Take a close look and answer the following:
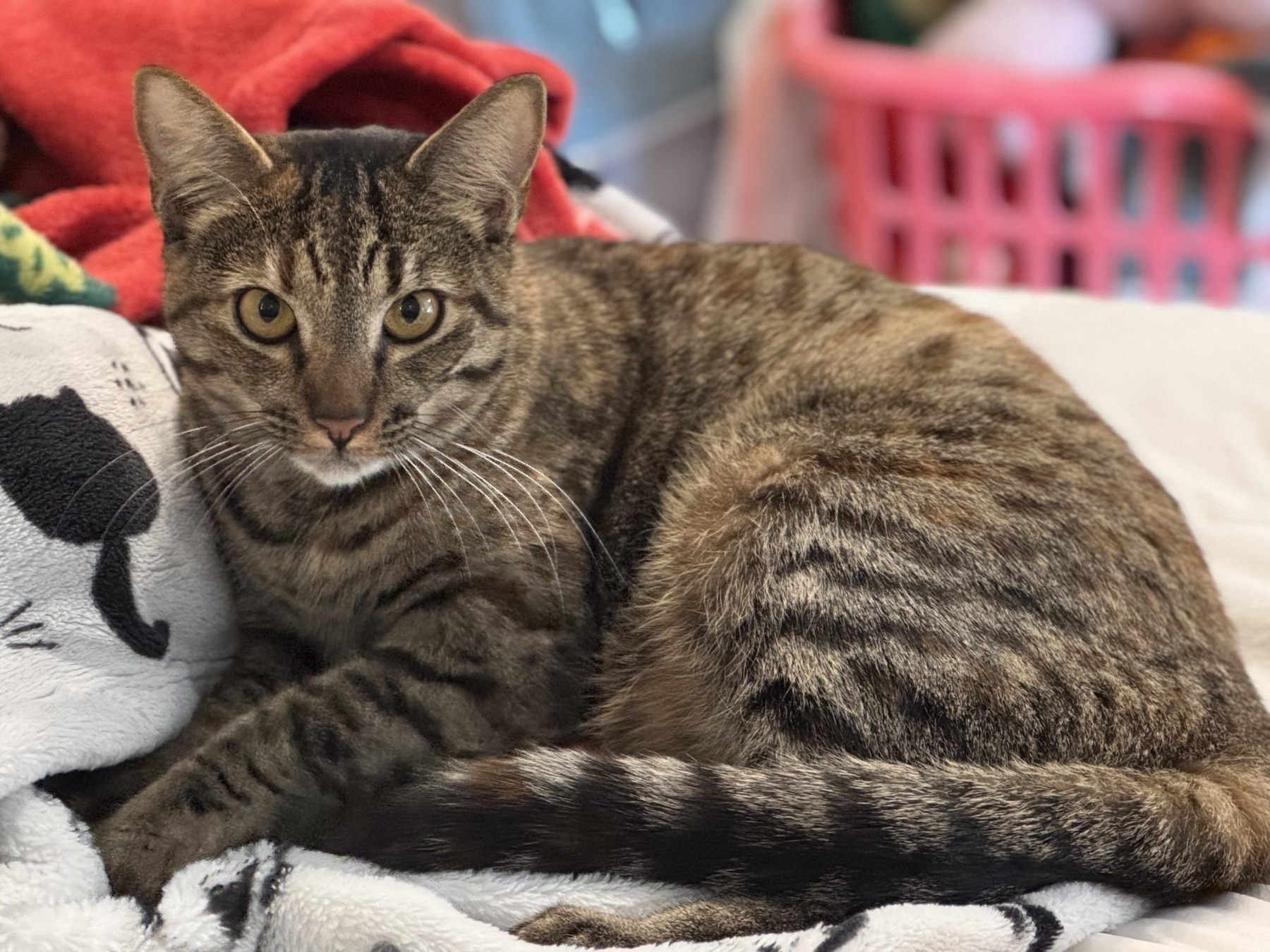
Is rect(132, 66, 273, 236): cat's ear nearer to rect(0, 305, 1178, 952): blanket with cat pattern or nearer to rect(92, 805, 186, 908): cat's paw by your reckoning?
rect(0, 305, 1178, 952): blanket with cat pattern

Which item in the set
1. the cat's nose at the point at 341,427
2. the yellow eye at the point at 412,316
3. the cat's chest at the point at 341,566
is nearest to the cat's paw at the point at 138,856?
the cat's chest at the point at 341,566

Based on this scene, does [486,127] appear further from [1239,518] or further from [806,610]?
[1239,518]

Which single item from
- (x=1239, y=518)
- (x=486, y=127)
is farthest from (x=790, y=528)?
(x=1239, y=518)

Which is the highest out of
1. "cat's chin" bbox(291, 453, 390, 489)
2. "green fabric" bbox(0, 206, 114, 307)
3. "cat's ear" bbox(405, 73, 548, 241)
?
"cat's ear" bbox(405, 73, 548, 241)

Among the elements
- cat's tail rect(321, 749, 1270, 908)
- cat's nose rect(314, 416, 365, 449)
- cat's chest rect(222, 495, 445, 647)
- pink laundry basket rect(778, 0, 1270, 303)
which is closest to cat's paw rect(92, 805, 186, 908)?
cat's tail rect(321, 749, 1270, 908)

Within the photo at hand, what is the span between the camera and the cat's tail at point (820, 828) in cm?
116

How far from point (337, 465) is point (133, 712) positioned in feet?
1.11

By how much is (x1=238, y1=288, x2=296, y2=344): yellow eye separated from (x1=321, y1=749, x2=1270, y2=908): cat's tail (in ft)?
1.62

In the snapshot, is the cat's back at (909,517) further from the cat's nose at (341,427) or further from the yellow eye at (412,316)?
the cat's nose at (341,427)

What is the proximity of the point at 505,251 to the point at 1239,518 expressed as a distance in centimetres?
116

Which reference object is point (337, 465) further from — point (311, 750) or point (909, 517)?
point (909, 517)

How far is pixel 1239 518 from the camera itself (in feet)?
6.14

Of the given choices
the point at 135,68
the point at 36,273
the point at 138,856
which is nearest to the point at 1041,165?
the point at 135,68

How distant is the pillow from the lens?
1267 millimetres
